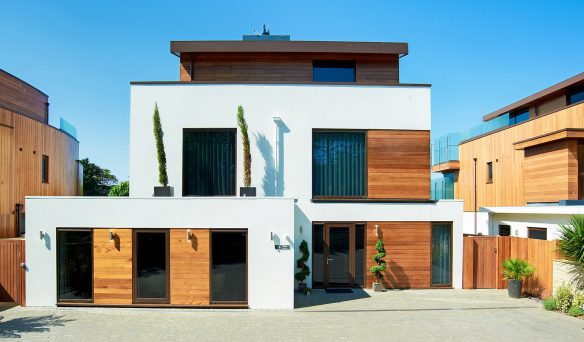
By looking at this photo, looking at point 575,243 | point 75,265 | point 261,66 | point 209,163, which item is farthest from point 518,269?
point 75,265

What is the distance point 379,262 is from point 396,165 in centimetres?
335

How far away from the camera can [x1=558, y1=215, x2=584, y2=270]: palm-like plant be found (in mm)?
9961

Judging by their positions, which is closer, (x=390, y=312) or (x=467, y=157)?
(x=390, y=312)

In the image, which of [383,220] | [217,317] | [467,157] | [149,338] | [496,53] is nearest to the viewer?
[149,338]

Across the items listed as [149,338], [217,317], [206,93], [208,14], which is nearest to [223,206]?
[217,317]

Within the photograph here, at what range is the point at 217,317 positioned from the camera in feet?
30.7

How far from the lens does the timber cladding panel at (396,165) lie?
12.7 m

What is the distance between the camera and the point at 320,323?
8.92 m

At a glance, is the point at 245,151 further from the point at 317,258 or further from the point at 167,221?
the point at 317,258

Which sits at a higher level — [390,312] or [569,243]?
[569,243]

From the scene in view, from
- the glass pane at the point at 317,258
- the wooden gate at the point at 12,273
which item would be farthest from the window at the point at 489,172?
the wooden gate at the point at 12,273

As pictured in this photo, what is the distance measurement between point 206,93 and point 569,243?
11.8 m

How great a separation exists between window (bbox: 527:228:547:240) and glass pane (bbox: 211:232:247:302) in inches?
454

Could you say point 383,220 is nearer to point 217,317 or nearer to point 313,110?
point 313,110
